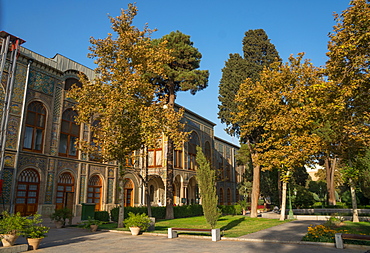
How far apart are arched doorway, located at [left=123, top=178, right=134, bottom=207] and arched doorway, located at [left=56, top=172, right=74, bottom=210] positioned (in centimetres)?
696

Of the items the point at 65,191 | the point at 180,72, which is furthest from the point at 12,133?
the point at 180,72

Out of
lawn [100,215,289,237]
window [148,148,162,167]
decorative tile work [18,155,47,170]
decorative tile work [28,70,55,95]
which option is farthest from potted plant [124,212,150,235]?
window [148,148,162,167]

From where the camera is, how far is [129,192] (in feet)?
96.3

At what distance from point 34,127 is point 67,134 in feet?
9.98

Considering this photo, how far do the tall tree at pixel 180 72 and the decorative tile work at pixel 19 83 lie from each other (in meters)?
9.33

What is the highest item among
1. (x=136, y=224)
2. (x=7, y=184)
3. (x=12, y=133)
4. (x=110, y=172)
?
(x=12, y=133)

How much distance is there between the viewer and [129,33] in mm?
16453

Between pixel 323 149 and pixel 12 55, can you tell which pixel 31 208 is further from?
pixel 323 149

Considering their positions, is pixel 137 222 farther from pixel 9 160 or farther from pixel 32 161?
pixel 32 161

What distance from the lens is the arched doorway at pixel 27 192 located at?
19031mm

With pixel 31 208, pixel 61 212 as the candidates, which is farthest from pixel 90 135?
pixel 61 212

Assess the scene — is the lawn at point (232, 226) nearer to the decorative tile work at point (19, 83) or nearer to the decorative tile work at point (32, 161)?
the decorative tile work at point (32, 161)

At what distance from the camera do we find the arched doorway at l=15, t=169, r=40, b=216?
19031 millimetres

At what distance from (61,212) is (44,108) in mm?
8701
